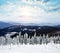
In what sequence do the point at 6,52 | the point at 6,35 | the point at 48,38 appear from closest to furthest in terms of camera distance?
the point at 6,52 < the point at 6,35 < the point at 48,38

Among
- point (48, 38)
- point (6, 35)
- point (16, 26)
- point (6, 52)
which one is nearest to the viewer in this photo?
point (6, 52)

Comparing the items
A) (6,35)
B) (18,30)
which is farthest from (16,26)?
(6,35)

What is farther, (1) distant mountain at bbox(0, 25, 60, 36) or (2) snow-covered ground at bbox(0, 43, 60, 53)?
(1) distant mountain at bbox(0, 25, 60, 36)

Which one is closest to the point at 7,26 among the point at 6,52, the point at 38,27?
the point at 38,27

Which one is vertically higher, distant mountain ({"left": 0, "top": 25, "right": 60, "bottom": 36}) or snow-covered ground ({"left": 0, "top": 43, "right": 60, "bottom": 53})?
distant mountain ({"left": 0, "top": 25, "right": 60, "bottom": 36})

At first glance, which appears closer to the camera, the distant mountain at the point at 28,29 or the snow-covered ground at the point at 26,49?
the snow-covered ground at the point at 26,49

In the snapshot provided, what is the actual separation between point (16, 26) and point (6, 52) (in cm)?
357

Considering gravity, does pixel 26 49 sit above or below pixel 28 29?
below

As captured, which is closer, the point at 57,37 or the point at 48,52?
the point at 48,52

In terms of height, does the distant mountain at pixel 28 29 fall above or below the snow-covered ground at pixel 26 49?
above

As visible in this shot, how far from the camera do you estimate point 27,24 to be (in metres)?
8.99

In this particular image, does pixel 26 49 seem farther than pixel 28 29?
No

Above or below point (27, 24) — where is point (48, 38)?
below

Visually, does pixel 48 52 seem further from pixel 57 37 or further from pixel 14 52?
pixel 57 37
